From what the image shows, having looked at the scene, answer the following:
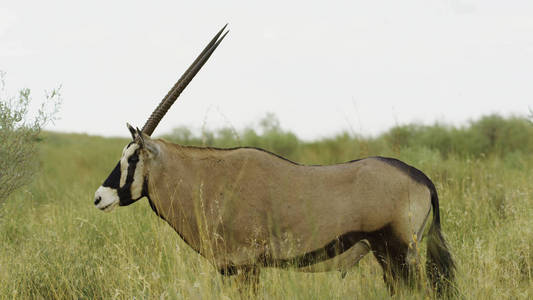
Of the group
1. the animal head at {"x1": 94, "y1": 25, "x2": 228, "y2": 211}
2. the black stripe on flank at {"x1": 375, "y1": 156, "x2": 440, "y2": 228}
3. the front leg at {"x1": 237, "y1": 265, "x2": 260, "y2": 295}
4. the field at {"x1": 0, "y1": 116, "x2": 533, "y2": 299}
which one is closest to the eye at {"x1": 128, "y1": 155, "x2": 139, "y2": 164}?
the animal head at {"x1": 94, "y1": 25, "x2": 228, "y2": 211}

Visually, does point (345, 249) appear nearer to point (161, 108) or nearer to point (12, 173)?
point (161, 108)

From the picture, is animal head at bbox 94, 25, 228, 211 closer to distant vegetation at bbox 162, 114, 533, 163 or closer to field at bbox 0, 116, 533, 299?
field at bbox 0, 116, 533, 299

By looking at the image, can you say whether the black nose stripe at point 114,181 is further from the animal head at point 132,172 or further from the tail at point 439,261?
the tail at point 439,261

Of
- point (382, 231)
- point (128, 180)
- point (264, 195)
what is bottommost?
point (382, 231)

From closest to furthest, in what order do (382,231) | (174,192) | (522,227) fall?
1. (382,231)
2. (174,192)
3. (522,227)

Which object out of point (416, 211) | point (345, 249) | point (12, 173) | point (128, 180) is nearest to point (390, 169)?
point (416, 211)

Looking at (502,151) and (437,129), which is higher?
(437,129)

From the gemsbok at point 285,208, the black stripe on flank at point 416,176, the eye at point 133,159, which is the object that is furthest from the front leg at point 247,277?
the black stripe on flank at point 416,176

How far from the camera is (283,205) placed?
3.57 metres

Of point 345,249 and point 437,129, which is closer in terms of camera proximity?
point 345,249

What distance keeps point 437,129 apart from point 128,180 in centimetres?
1351

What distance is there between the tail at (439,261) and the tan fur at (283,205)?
209 mm

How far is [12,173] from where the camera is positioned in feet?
17.9

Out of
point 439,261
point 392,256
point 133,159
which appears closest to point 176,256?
point 133,159
